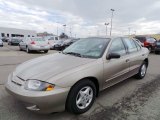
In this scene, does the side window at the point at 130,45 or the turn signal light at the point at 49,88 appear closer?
the turn signal light at the point at 49,88

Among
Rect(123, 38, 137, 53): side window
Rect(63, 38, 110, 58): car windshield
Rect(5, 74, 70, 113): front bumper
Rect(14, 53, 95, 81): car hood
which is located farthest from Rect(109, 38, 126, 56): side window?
Rect(5, 74, 70, 113): front bumper

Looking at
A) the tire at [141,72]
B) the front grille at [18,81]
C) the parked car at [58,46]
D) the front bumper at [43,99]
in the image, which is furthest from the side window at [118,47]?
the parked car at [58,46]

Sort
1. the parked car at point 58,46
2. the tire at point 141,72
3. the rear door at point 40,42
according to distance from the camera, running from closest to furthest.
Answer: the tire at point 141,72
the rear door at point 40,42
the parked car at point 58,46

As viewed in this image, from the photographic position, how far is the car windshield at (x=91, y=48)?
12.4ft

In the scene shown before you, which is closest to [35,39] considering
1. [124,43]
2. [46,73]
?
[124,43]

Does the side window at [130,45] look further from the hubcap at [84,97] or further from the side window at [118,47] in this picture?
the hubcap at [84,97]

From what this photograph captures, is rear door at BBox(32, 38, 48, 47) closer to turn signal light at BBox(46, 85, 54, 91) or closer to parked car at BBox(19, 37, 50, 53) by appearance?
parked car at BBox(19, 37, 50, 53)

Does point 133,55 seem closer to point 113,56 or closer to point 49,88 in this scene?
point 113,56

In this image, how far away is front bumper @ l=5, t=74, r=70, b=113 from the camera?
2643 millimetres

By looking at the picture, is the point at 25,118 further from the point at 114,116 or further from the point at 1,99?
the point at 114,116

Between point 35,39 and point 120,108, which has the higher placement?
point 35,39

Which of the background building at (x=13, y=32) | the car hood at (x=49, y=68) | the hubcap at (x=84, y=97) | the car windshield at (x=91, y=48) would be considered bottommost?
the hubcap at (x=84, y=97)

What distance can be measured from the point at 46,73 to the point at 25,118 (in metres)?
0.91

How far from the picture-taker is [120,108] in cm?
343
